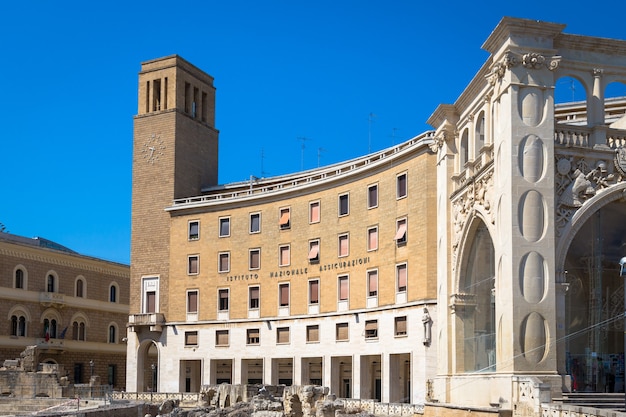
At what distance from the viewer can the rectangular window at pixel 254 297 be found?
180 feet

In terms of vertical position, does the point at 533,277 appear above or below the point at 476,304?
above

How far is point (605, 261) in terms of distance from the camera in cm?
2870

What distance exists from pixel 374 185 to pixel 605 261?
20.6 metres

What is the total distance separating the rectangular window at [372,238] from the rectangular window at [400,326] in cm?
441

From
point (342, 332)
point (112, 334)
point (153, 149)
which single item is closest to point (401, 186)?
point (342, 332)

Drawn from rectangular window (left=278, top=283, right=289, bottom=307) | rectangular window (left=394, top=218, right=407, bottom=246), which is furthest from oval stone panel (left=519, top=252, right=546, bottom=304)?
rectangular window (left=278, top=283, right=289, bottom=307)

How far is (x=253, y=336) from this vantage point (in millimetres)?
54969

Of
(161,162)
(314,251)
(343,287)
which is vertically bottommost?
(343,287)

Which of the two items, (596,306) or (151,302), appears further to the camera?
(151,302)

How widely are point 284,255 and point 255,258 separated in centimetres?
249

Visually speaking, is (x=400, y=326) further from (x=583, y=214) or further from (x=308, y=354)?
(x=583, y=214)

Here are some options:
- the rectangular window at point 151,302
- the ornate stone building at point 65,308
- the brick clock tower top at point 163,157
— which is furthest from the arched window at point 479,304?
the ornate stone building at point 65,308

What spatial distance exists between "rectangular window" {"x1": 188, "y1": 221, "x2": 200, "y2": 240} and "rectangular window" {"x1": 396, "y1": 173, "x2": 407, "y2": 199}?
17.6 metres

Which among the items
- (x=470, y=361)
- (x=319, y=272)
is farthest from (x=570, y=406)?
Result: (x=319, y=272)
